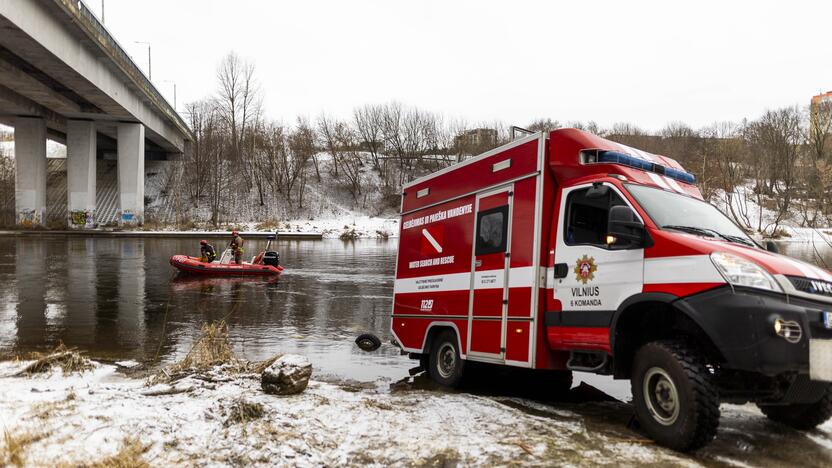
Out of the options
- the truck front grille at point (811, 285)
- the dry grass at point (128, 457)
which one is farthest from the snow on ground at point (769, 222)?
the dry grass at point (128, 457)

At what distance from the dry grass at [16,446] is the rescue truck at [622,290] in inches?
175

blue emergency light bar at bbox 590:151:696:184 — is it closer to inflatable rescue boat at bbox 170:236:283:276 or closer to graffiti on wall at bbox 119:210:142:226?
inflatable rescue boat at bbox 170:236:283:276

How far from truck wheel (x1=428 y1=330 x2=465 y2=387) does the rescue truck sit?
0.02 meters

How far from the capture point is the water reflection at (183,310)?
31.1 feet

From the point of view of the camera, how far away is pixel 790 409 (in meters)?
5.21

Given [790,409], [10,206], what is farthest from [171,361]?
[10,206]

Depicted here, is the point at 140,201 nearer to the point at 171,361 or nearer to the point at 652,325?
the point at 171,361

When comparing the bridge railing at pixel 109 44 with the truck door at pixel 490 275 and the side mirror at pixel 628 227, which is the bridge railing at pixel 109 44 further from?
the side mirror at pixel 628 227

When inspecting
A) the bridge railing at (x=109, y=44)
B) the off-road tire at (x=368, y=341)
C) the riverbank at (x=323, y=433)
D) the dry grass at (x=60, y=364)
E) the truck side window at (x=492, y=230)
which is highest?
the bridge railing at (x=109, y=44)

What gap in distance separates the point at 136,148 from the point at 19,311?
43.5 meters

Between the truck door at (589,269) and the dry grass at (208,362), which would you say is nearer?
the truck door at (589,269)

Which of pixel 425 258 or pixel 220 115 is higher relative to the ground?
pixel 220 115

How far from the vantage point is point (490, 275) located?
262 inches

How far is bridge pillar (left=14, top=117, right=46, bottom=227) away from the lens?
47750mm
